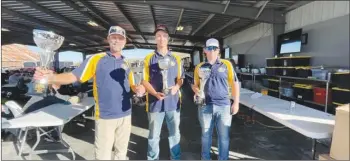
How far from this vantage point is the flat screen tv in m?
4.07

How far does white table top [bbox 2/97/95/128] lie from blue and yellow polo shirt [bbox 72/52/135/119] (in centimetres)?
56

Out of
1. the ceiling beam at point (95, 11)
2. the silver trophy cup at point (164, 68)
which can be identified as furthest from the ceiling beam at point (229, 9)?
the silver trophy cup at point (164, 68)

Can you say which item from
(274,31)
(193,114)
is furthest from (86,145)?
(274,31)

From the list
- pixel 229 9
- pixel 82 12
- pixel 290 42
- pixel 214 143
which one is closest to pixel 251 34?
pixel 290 42

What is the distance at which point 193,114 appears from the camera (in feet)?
12.2

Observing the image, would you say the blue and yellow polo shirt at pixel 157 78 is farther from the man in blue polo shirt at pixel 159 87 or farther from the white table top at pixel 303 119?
the white table top at pixel 303 119

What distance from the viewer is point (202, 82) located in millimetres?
1615

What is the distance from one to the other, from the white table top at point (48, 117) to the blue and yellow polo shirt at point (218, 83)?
40.8 inches

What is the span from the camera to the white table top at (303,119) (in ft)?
4.33

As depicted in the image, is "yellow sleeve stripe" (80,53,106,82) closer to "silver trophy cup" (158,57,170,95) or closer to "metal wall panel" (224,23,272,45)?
"silver trophy cup" (158,57,170,95)

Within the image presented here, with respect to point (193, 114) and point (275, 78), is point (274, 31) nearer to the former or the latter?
point (275, 78)

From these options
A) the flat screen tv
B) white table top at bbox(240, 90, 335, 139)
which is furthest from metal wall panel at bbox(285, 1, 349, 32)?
white table top at bbox(240, 90, 335, 139)

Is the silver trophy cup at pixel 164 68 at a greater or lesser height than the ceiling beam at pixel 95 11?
lesser

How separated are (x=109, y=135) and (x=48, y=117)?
701 mm
